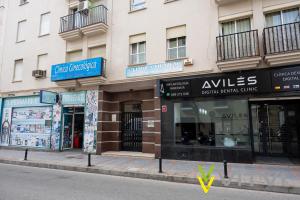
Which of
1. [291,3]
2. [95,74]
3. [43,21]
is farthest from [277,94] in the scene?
[43,21]

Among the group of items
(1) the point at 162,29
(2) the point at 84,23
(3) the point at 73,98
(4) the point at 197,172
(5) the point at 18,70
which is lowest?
(4) the point at 197,172

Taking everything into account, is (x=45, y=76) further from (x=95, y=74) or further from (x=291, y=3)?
(x=291, y=3)

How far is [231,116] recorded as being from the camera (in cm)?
1084

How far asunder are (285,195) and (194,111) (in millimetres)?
5717

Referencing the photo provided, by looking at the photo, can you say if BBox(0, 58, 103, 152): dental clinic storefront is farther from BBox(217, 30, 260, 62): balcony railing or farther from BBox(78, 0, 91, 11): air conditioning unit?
BBox(217, 30, 260, 62): balcony railing

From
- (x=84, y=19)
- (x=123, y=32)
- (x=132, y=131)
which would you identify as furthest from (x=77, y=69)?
(x=132, y=131)

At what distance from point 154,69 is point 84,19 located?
19.1 ft

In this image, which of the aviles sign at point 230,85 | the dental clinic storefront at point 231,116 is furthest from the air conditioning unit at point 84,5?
the aviles sign at point 230,85

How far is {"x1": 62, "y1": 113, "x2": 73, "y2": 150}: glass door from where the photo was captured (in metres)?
15.6

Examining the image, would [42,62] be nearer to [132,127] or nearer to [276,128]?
[132,127]

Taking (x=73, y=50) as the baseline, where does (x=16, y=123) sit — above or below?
below

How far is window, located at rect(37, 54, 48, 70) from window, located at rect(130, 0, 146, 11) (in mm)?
7034

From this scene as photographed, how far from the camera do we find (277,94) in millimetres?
9977

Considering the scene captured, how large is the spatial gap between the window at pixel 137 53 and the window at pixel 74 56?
3.72m
